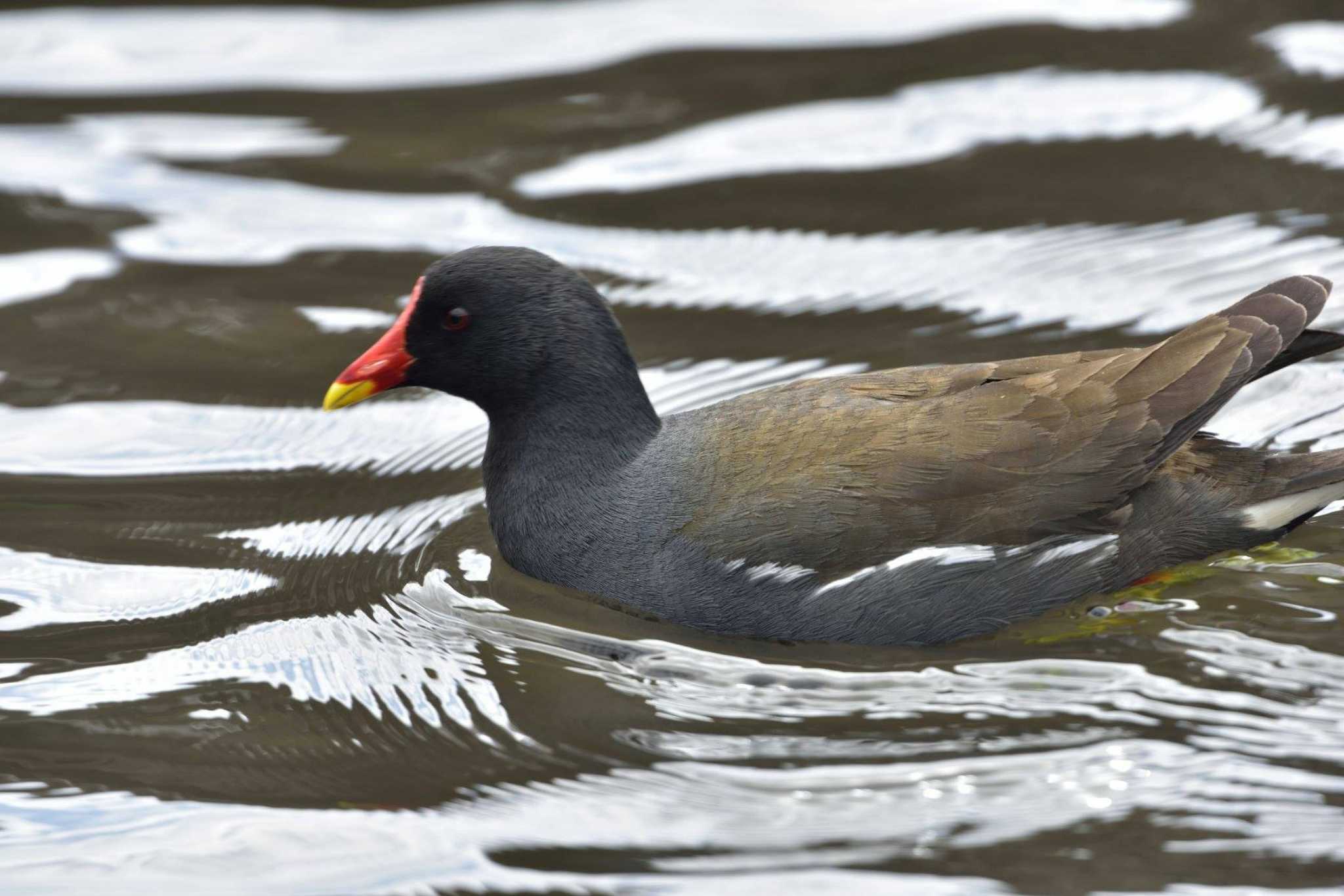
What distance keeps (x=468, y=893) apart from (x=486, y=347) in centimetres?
172

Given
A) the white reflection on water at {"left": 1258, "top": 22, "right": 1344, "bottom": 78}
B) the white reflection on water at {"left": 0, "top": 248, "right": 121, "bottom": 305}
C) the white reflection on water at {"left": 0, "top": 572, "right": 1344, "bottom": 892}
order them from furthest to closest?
1. the white reflection on water at {"left": 1258, "top": 22, "right": 1344, "bottom": 78}
2. the white reflection on water at {"left": 0, "top": 248, "right": 121, "bottom": 305}
3. the white reflection on water at {"left": 0, "top": 572, "right": 1344, "bottom": 892}

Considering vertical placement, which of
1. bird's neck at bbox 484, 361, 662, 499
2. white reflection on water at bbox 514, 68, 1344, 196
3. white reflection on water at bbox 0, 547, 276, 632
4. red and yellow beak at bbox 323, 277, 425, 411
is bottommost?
white reflection on water at bbox 0, 547, 276, 632

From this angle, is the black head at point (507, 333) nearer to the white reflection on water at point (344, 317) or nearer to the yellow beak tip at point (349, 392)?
the yellow beak tip at point (349, 392)

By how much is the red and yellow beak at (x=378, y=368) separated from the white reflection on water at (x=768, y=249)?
1717mm

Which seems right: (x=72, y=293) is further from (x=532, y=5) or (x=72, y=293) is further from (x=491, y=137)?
(x=532, y=5)

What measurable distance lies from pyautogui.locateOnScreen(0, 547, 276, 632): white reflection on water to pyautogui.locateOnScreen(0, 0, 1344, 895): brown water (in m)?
0.02

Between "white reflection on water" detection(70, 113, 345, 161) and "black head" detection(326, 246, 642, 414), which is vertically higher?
"white reflection on water" detection(70, 113, 345, 161)

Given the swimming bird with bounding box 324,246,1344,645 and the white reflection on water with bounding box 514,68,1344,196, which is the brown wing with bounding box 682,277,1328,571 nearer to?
the swimming bird with bounding box 324,246,1344,645

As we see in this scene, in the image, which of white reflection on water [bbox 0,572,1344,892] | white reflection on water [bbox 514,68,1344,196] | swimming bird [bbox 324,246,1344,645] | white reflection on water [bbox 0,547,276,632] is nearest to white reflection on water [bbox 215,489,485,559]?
white reflection on water [bbox 0,547,276,632]

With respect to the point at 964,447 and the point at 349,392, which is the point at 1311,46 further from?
the point at 349,392

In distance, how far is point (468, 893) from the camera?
3377 millimetres

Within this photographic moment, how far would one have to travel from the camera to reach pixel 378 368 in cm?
473

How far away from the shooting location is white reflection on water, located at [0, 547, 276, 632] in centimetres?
467

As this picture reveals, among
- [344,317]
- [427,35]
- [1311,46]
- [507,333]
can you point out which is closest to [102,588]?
[507,333]
